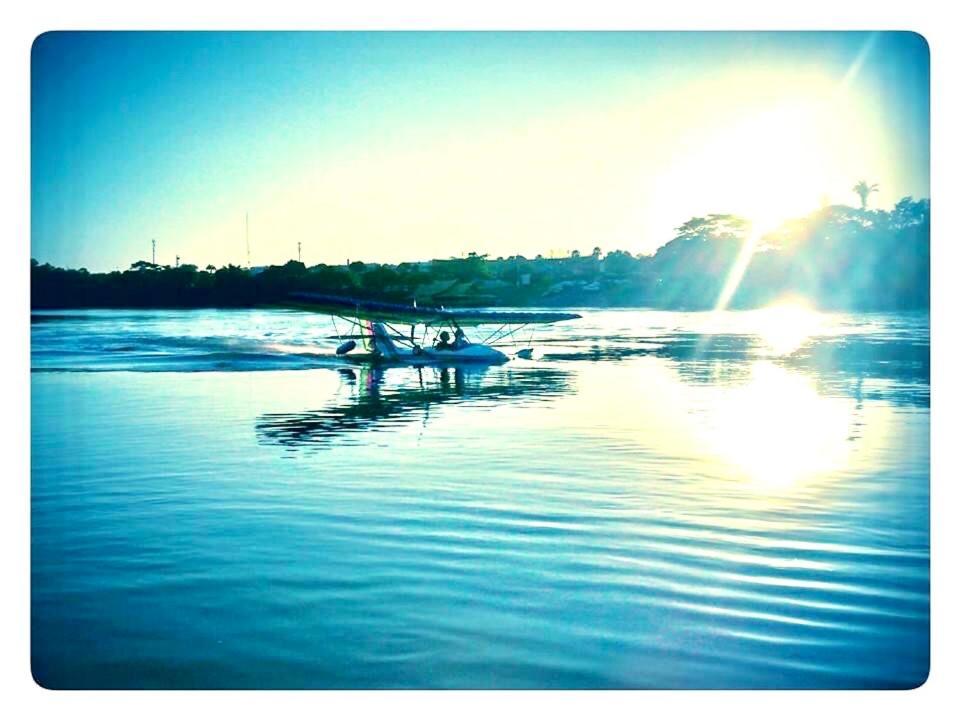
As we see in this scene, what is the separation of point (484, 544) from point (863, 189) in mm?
4155

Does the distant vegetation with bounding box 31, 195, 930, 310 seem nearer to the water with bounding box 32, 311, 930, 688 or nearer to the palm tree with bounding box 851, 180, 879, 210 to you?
the palm tree with bounding box 851, 180, 879, 210

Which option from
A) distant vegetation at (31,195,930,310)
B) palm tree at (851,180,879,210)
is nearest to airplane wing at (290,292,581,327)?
distant vegetation at (31,195,930,310)

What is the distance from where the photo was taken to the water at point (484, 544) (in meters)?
4.95

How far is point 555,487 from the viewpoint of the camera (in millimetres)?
8828

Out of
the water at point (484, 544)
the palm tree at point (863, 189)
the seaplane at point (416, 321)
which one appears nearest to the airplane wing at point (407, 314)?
the seaplane at point (416, 321)

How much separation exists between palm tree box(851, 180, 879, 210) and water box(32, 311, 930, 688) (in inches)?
96.1

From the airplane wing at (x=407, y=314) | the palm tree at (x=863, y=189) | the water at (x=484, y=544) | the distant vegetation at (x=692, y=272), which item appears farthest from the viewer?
the airplane wing at (x=407, y=314)

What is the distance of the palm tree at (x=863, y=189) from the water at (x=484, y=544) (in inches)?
96.1

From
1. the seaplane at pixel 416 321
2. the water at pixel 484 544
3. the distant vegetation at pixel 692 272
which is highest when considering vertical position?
the distant vegetation at pixel 692 272

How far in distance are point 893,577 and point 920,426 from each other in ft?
23.1

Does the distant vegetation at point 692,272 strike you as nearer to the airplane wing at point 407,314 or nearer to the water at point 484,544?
the airplane wing at point 407,314

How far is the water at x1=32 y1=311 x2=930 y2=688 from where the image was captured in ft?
16.2
